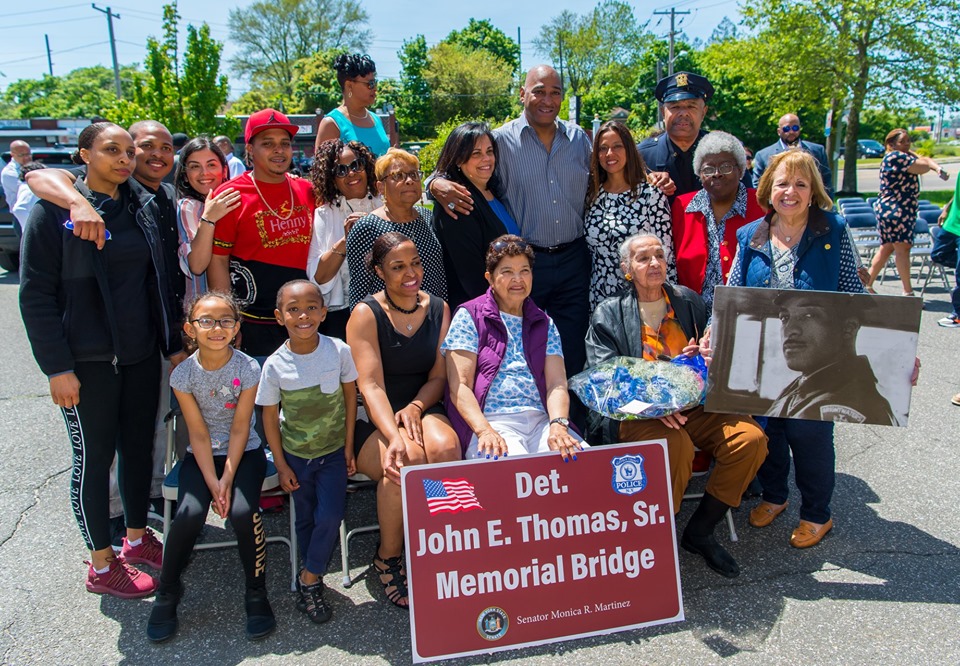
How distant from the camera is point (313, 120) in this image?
2694 centimetres

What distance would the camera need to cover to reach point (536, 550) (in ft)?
9.52

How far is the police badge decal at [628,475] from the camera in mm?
3029

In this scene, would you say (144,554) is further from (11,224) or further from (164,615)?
(11,224)

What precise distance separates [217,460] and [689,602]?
2.32 m

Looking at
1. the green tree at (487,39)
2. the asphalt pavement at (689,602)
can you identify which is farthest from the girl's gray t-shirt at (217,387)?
the green tree at (487,39)

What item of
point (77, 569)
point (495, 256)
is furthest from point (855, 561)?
point (77, 569)

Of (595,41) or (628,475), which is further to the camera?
(595,41)

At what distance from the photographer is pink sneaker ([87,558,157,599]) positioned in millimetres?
3193

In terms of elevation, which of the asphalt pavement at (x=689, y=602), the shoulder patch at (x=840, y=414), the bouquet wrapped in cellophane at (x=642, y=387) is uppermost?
the bouquet wrapped in cellophane at (x=642, y=387)

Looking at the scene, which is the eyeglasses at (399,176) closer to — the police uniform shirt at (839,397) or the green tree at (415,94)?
the police uniform shirt at (839,397)

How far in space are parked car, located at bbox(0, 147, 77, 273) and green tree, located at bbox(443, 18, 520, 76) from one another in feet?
206

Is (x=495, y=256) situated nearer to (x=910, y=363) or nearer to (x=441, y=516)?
(x=441, y=516)

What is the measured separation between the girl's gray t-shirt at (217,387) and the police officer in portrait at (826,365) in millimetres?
2542

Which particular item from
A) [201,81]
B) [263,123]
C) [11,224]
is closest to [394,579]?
[263,123]
